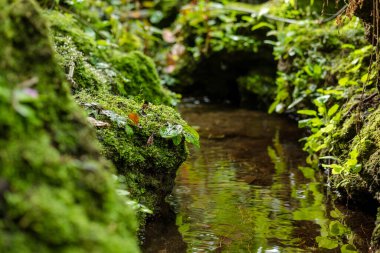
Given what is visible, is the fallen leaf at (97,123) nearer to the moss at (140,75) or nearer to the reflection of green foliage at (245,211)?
the reflection of green foliage at (245,211)

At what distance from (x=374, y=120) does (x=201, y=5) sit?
18.8 feet

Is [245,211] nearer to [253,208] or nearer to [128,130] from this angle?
[253,208]

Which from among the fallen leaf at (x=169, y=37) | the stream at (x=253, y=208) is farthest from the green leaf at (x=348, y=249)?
the fallen leaf at (x=169, y=37)

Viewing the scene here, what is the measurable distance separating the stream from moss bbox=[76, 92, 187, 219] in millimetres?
265

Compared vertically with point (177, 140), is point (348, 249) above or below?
below

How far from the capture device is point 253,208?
3.84m

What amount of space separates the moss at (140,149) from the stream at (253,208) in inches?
10.4

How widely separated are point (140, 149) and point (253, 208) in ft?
3.42

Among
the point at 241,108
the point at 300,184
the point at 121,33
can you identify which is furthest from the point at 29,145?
the point at 241,108

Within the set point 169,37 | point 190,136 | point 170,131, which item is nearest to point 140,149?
point 170,131

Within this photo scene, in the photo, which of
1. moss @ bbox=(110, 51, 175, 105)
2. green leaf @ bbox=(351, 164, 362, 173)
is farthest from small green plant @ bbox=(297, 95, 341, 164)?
moss @ bbox=(110, 51, 175, 105)

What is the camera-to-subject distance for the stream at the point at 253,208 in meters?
3.21

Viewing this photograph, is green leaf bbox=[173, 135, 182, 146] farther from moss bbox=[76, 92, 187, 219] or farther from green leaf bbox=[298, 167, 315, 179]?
green leaf bbox=[298, 167, 315, 179]

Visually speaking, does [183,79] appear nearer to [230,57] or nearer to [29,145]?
[230,57]
